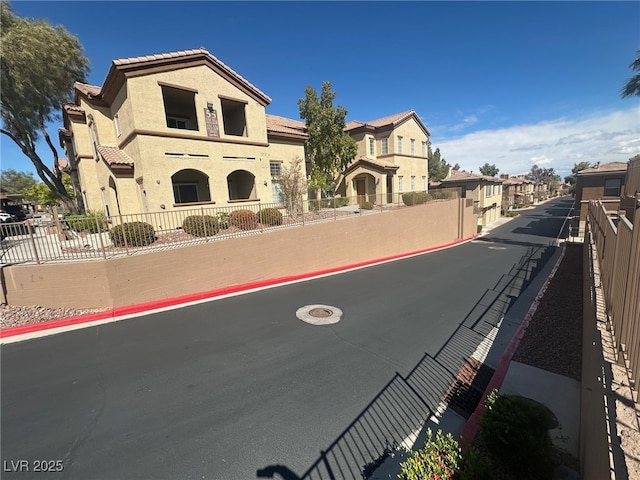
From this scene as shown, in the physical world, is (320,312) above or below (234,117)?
below

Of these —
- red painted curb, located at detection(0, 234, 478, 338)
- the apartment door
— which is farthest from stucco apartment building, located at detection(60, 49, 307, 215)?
the apartment door

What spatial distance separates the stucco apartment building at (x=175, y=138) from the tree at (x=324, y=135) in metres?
2.30

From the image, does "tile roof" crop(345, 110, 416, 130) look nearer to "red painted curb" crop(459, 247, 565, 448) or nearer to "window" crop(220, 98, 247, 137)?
"window" crop(220, 98, 247, 137)

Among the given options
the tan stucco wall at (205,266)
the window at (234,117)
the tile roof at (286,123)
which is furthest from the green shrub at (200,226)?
the tile roof at (286,123)

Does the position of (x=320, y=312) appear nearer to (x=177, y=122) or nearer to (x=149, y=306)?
(x=149, y=306)

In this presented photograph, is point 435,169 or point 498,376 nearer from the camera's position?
point 498,376

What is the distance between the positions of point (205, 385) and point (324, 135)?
70.6 ft

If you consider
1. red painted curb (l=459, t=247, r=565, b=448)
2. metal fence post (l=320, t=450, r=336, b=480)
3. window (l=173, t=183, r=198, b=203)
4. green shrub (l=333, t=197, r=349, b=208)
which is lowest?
red painted curb (l=459, t=247, r=565, b=448)

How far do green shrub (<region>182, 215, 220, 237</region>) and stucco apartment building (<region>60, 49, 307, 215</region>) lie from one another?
3.74m

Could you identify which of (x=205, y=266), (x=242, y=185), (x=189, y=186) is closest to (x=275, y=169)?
(x=242, y=185)

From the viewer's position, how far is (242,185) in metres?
19.1

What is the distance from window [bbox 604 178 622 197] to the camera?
26734 millimetres

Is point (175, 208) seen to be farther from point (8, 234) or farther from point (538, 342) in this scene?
point (538, 342)

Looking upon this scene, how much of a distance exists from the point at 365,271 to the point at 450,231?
1511 centimetres
